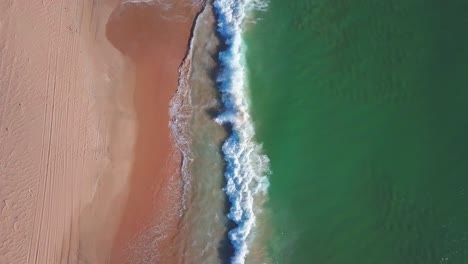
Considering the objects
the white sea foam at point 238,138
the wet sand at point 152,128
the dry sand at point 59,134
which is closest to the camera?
the dry sand at point 59,134

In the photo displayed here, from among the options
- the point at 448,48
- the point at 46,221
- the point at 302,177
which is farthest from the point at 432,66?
the point at 46,221

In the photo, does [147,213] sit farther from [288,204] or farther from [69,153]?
[288,204]

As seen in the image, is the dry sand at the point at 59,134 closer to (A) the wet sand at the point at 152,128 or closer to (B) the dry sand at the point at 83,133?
(B) the dry sand at the point at 83,133

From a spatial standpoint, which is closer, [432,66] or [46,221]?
[46,221]

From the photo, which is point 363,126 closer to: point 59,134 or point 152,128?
point 152,128

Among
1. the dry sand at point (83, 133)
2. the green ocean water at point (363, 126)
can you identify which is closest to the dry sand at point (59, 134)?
the dry sand at point (83, 133)
